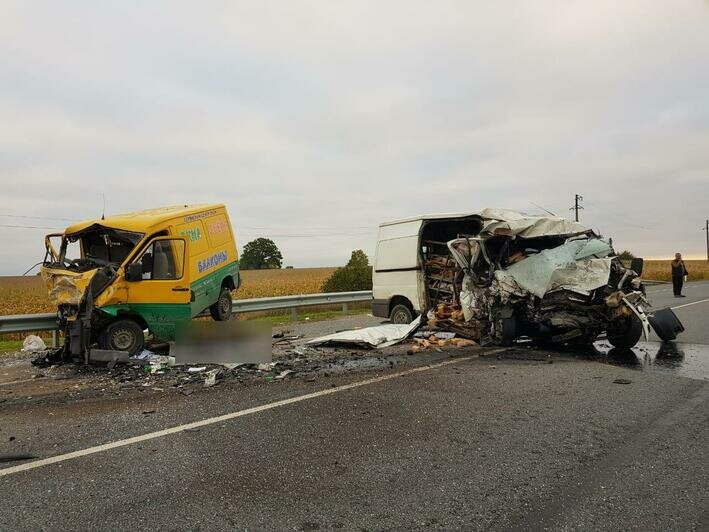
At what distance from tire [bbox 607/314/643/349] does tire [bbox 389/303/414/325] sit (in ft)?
11.7

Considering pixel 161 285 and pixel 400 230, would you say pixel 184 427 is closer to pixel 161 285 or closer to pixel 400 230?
pixel 161 285

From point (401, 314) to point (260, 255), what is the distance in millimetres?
54508

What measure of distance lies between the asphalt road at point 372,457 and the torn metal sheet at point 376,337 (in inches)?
102

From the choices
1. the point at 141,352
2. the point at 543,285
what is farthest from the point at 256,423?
the point at 543,285

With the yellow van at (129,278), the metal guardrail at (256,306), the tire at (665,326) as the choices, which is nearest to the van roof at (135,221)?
the yellow van at (129,278)

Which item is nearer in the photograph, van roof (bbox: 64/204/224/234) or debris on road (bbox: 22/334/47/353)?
van roof (bbox: 64/204/224/234)

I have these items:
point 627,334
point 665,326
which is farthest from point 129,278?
point 665,326

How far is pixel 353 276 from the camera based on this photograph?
18.9 meters

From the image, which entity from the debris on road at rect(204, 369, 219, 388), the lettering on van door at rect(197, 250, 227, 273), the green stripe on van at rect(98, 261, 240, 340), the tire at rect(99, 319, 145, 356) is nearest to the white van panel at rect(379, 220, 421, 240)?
the lettering on van door at rect(197, 250, 227, 273)

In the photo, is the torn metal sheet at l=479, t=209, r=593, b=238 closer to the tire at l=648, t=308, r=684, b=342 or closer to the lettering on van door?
the tire at l=648, t=308, r=684, b=342

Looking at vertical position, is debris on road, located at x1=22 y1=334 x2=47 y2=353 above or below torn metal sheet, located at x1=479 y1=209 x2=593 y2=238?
below

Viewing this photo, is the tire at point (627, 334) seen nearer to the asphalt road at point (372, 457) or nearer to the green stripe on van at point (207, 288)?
the asphalt road at point (372, 457)

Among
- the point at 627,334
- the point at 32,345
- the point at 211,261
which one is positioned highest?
the point at 211,261

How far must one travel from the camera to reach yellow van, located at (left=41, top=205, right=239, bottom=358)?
693 centimetres
